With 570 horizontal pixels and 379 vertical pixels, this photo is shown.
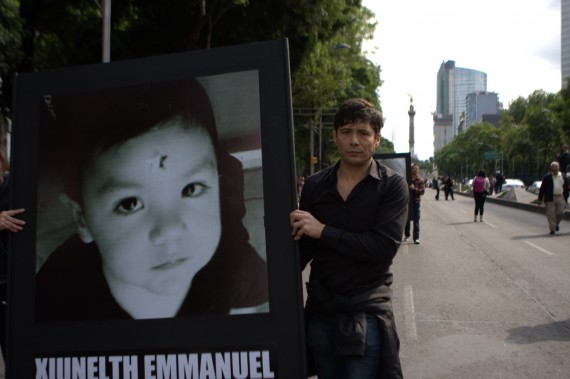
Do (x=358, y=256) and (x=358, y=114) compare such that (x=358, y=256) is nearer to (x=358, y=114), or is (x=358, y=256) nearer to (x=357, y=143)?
(x=357, y=143)

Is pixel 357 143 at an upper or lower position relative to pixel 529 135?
lower

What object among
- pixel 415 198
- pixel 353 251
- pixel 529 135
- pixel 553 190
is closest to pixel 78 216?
pixel 353 251

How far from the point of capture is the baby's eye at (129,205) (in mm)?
2289

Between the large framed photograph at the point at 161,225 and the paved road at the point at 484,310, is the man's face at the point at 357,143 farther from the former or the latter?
the paved road at the point at 484,310

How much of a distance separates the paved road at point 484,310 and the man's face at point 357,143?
2890mm

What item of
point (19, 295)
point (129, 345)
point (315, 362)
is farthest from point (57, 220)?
point (315, 362)

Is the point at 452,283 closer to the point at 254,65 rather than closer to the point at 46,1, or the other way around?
the point at 254,65

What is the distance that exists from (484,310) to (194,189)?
5.52 metres

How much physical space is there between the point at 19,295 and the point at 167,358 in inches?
25.2

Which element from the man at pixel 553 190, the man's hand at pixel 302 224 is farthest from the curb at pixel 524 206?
the man's hand at pixel 302 224

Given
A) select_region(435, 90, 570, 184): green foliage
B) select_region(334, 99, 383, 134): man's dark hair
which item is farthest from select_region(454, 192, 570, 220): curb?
select_region(334, 99, 383, 134): man's dark hair

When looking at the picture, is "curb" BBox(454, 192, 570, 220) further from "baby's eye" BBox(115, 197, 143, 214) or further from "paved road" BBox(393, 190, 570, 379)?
"baby's eye" BBox(115, 197, 143, 214)

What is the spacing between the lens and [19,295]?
2322 millimetres

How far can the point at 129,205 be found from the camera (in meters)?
2.30
